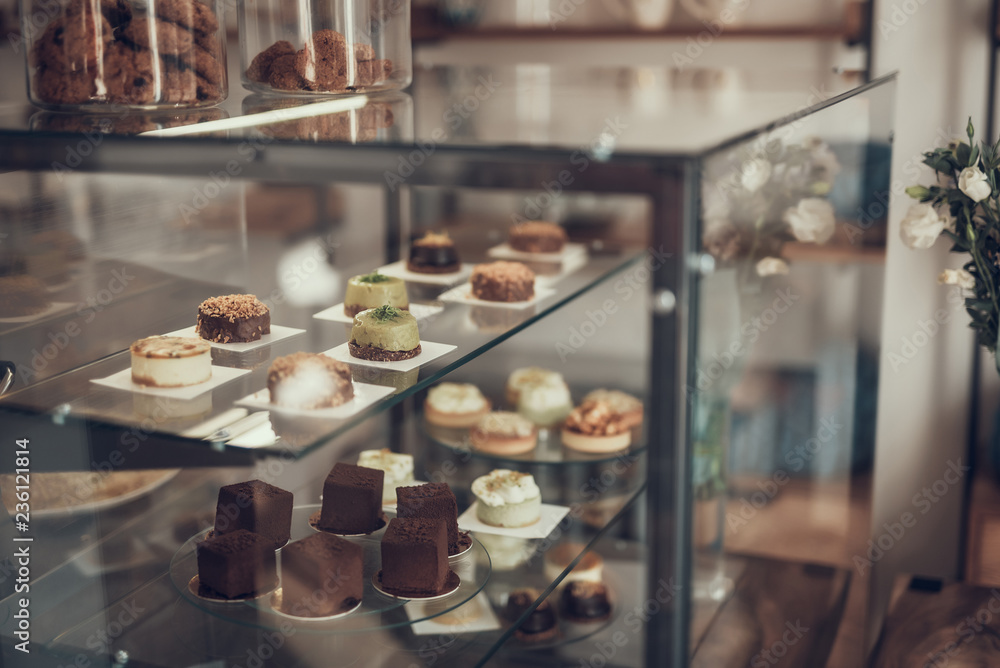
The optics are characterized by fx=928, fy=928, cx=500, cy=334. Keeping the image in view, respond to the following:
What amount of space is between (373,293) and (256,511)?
32cm

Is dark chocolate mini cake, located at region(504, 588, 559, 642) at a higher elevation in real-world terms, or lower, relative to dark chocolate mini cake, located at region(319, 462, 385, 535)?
lower

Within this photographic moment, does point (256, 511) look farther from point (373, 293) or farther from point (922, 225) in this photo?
point (922, 225)

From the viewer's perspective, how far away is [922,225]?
1563 mm

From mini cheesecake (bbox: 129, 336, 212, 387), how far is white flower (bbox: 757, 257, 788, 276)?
774 mm

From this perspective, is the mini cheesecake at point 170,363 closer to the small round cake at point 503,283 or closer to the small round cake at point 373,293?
the small round cake at point 373,293

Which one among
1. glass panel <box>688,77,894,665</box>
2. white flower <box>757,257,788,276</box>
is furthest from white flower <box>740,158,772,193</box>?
white flower <box>757,257,788,276</box>

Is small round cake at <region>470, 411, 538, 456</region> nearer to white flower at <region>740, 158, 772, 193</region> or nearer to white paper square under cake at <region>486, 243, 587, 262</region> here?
white paper square under cake at <region>486, 243, 587, 262</region>

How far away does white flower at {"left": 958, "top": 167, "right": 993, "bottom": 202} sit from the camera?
1.46 metres

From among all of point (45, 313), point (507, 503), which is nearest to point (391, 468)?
point (507, 503)

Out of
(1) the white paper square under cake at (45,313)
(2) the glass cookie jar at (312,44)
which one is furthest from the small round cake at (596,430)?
(1) the white paper square under cake at (45,313)

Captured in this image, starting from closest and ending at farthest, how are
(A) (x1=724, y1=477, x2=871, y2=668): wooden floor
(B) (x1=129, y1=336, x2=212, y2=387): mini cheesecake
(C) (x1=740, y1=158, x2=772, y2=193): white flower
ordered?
(B) (x1=129, y1=336, x2=212, y2=387): mini cheesecake
(C) (x1=740, y1=158, x2=772, y2=193): white flower
(A) (x1=724, y1=477, x2=871, y2=668): wooden floor

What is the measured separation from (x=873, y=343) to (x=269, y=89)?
138 cm

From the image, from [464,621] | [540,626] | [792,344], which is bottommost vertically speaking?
[540,626]

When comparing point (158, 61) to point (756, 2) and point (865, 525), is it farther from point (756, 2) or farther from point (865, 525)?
point (865, 525)
